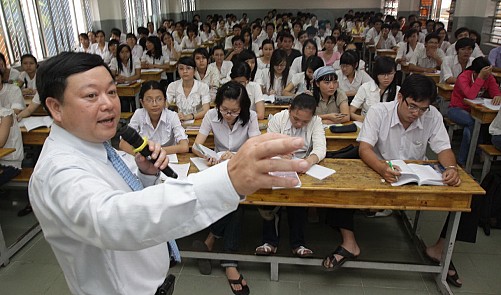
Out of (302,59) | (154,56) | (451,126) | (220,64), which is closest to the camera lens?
(451,126)

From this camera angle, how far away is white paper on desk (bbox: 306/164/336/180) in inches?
84.2

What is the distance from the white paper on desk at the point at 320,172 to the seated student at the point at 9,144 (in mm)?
2308

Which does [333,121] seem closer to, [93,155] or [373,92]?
[373,92]

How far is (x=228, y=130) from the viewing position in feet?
9.14

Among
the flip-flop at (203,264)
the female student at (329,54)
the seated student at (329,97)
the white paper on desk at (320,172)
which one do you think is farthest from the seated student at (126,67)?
the white paper on desk at (320,172)

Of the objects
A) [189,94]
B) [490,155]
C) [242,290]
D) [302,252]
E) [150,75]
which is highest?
[189,94]

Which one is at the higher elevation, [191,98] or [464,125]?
[191,98]

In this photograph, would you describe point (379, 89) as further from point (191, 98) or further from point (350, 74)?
point (191, 98)

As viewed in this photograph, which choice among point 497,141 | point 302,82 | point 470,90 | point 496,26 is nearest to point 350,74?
point 302,82

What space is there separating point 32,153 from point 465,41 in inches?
201

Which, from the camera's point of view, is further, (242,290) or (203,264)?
(203,264)

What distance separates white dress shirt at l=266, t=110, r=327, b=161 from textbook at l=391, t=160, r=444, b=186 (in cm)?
55

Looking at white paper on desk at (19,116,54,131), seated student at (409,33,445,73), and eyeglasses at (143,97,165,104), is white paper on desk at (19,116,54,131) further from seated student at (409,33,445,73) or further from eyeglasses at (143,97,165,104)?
seated student at (409,33,445,73)

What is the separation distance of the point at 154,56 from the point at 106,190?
21.9ft
